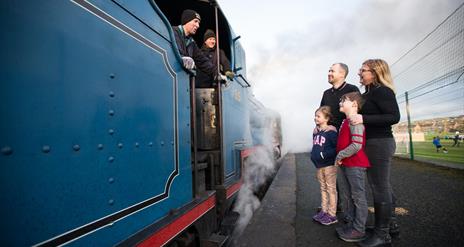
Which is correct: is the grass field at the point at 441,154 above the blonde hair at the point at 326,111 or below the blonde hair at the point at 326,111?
below

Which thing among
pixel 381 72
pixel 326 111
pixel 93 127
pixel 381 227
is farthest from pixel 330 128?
pixel 93 127

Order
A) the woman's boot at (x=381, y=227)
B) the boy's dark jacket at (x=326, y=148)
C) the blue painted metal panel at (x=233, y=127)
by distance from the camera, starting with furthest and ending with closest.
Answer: the blue painted metal panel at (x=233, y=127) → the boy's dark jacket at (x=326, y=148) → the woman's boot at (x=381, y=227)

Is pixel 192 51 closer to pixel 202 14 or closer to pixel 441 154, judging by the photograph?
pixel 202 14

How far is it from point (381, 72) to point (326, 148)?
2.76 ft

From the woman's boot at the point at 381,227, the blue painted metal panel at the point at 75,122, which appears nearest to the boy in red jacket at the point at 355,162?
the woman's boot at the point at 381,227

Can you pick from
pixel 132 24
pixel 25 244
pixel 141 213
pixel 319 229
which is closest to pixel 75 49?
pixel 132 24

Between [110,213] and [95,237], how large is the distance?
0.11 meters

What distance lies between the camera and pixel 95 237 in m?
0.97

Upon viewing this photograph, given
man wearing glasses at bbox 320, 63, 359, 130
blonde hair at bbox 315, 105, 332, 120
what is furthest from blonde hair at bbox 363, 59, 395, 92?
blonde hair at bbox 315, 105, 332, 120

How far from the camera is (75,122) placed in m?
0.89

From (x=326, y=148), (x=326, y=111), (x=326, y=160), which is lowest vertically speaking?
(x=326, y=160)

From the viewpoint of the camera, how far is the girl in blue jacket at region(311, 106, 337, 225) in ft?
7.64

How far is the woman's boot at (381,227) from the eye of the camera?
73.3 inches

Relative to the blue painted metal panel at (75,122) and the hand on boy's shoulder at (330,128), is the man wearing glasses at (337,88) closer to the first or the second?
the hand on boy's shoulder at (330,128)
